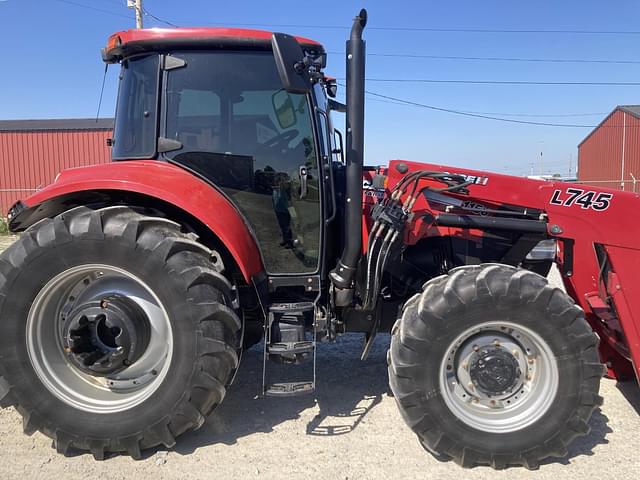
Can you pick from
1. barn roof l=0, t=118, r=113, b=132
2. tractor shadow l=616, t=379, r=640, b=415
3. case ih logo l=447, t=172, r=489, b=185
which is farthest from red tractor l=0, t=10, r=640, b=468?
barn roof l=0, t=118, r=113, b=132

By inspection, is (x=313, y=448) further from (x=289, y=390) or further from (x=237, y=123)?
(x=237, y=123)

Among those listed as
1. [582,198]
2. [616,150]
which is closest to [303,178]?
[582,198]

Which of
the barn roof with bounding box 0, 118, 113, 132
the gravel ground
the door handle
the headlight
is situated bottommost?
the gravel ground

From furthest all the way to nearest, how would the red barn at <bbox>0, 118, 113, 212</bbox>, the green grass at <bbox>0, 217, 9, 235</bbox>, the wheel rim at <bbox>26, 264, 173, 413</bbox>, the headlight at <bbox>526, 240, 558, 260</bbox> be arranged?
the red barn at <bbox>0, 118, 113, 212</bbox>
the green grass at <bbox>0, 217, 9, 235</bbox>
the headlight at <bbox>526, 240, 558, 260</bbox>
the wheel rim at <bbox>26, 264, 173, 413</bbox>

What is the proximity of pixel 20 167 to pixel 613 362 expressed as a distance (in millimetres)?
20109

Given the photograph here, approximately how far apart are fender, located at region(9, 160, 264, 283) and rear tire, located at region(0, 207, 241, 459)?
138mm

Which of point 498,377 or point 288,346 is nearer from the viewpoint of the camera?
point 498,377

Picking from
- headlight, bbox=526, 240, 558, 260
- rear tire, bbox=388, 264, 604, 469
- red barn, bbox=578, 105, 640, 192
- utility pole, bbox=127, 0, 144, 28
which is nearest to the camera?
rear tire, bbox=388, 264, 604, 469

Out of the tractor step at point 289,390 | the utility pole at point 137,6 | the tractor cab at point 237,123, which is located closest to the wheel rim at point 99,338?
the tractor step at point 289,390

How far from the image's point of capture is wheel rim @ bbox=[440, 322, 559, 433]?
258 cm

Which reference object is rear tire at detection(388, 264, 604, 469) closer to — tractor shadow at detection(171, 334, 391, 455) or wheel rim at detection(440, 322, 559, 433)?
wheel rim at detection(440, 322, 559, 433)

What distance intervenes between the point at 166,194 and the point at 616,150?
98.8ft

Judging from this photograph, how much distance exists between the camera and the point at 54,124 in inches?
808

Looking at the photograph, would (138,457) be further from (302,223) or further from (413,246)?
(413,246)
